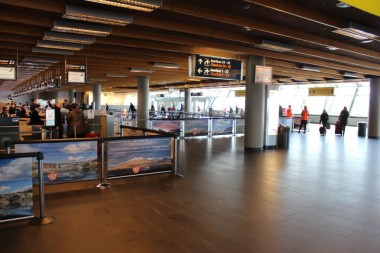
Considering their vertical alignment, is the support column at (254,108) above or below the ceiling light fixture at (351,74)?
below

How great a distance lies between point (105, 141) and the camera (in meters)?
6.04

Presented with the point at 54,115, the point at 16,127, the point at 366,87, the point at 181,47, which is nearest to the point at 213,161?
the point at 181,47

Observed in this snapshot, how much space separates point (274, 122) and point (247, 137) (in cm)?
143

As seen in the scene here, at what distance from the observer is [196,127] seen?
50.8 ft

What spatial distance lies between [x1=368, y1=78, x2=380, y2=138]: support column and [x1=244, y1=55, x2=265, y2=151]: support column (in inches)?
371

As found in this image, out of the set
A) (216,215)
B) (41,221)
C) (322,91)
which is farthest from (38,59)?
(322,91)

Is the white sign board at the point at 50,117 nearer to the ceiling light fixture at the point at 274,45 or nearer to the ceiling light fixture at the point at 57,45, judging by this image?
the ceiling light fixture at the point at 57,45

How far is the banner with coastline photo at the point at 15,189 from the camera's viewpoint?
4246mm

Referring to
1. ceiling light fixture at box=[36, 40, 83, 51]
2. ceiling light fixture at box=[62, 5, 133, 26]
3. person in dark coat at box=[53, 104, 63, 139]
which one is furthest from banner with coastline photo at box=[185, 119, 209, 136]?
ceiling light fixture at box=[62, 5, 133, 26]

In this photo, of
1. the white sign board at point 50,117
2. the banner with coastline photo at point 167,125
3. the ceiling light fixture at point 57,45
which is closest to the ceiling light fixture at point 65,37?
the ceiling light fixture at point 57,45

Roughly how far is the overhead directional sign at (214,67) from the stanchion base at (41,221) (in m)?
6.37

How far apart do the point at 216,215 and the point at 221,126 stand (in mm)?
11882

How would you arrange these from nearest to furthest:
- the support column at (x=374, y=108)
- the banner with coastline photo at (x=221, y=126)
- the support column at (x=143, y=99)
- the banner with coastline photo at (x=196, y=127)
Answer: the banner with coastline photo at (x=196, y=127)
the banner with coastline photo at (x=221, y=126)
the support column at (x=374, y=108)
the support column at (x=143, y=99)

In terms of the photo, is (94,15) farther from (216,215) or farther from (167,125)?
(167,125)
